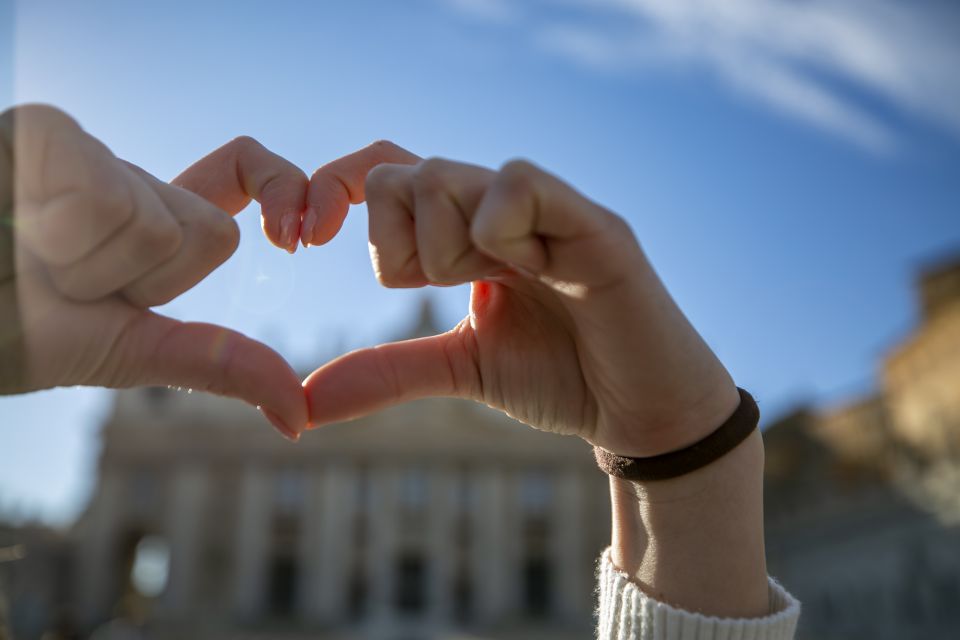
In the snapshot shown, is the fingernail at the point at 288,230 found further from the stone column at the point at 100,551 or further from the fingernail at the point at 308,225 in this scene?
the stone column at the point at 100,551

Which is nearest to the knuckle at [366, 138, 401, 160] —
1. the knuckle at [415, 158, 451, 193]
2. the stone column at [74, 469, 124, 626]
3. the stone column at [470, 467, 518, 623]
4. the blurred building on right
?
the knuckle at [415, 158, 451, 193]

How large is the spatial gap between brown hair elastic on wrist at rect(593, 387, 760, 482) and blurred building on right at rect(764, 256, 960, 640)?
22375mm

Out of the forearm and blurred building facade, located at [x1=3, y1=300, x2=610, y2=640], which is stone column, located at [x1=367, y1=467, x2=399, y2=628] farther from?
the forearm

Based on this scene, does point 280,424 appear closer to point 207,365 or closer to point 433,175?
point 207,365

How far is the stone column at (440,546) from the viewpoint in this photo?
46.5 meters

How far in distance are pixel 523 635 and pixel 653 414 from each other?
42.9m

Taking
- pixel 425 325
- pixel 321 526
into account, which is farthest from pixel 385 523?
pixel 425 325

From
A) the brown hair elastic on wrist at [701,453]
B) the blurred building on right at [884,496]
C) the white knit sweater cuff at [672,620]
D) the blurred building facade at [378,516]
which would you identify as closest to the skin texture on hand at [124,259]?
the brown hair elastic on wrist at [701,453]

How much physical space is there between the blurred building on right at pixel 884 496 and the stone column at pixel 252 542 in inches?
1058

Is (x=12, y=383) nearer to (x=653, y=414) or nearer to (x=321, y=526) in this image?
(x=653, y=414)

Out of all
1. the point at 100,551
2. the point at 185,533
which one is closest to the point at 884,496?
the point at 185,533

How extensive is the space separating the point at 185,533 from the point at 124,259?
167 feet

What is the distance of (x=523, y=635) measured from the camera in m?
41.9

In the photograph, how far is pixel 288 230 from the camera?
6.11 feet
